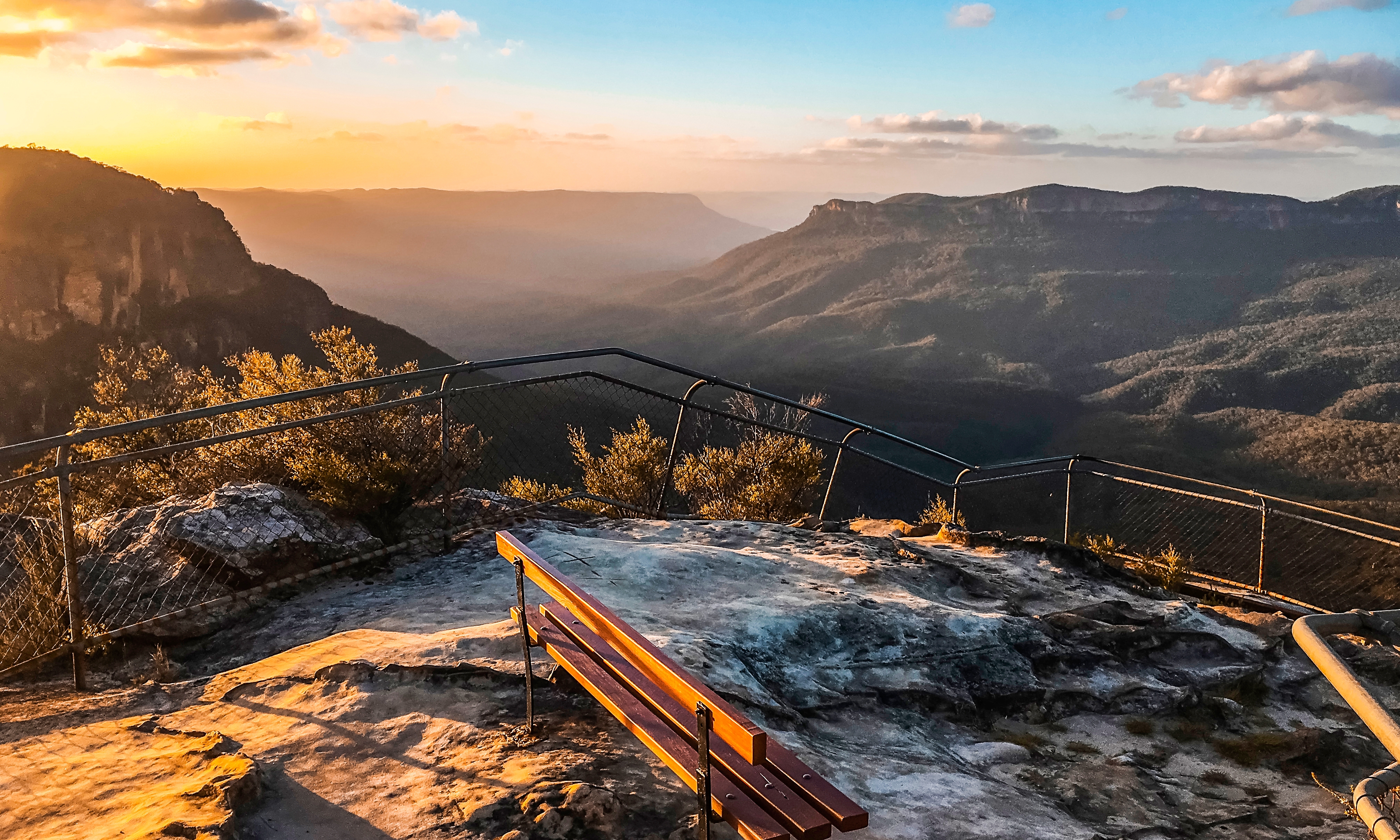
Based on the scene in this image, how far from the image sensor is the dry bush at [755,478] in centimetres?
1068

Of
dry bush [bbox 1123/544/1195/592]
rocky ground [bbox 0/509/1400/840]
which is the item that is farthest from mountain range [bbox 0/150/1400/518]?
rocky ground [bbox 0/509/1400/840]

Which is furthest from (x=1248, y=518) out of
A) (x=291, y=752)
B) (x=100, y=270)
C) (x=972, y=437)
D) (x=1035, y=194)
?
(x=1035, y=194)

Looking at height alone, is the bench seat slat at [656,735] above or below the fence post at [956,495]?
above

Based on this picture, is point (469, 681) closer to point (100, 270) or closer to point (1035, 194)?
point (100, 270)

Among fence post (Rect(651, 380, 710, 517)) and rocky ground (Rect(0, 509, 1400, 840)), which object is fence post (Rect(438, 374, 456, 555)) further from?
fence post (Rect(651, 380, 710, 517))

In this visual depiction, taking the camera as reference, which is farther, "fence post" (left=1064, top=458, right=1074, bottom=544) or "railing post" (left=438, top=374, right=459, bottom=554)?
"fence post" (left=1064, top=458, right=1074, bottom=544)

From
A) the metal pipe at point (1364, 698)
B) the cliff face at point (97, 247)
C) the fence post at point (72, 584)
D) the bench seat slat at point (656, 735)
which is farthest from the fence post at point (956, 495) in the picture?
the cliff face at point (97, 247)

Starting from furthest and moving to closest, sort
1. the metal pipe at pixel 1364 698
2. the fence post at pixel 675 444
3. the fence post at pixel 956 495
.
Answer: the fence post at pixel 956 495
the fence post at pixel 675 444
the metal pipe at pixel 1364 698

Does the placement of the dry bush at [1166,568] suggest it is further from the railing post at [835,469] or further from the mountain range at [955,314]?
the mountain range at [955,314]

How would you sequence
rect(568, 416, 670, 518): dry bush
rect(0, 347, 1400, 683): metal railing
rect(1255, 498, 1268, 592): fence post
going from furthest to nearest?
rect(568, 416, 670, 518): dry bush → rect(1255, 498, 1268, 592): fence post → rect(0, 347, 1400, 683): metal railing

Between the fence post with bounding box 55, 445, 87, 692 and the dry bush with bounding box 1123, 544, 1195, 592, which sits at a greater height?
the fence post with bounding box 55, 445, 87, 692

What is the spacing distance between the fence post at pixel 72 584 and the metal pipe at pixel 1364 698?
16.8 feet

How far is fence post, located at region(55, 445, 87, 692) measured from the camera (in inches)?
169

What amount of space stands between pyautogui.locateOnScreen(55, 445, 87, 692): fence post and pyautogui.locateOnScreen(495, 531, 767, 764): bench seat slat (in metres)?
2.23
